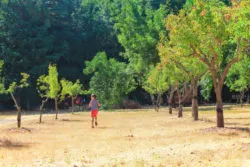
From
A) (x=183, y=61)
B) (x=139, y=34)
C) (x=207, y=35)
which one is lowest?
(x=183, y=61)

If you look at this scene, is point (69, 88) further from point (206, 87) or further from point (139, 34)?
point (206, 87)

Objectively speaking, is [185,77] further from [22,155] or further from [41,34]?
[41,34]

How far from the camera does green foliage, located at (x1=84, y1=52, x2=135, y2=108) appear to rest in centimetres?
5178

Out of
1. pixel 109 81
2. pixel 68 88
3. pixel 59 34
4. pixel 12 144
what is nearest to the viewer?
pixel 12 144

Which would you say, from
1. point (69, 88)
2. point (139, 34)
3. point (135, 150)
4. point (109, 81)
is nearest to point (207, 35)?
point (135, 150)

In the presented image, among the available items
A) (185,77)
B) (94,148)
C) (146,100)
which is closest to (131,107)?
(146,100)

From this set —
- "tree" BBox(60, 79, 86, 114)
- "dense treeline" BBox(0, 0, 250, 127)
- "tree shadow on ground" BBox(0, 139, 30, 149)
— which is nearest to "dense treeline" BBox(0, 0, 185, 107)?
"dense treeline" BBox(0, 0, 250, 127)

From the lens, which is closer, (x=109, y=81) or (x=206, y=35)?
(x=206, y=35)

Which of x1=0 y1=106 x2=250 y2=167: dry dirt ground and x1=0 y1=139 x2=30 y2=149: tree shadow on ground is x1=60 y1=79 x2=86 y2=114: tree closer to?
x1=0 y1=106 x2=250 y2=167: dry dirt ground

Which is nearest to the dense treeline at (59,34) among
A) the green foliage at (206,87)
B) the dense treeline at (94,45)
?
the dense treeline at (94,45)

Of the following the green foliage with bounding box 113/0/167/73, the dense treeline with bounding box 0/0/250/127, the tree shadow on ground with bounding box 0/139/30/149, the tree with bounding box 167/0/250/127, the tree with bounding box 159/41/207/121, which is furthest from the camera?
the green foliage with bounding box 113/0/167/73

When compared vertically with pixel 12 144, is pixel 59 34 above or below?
above

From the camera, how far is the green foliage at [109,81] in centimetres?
5178

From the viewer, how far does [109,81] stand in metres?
53.2
